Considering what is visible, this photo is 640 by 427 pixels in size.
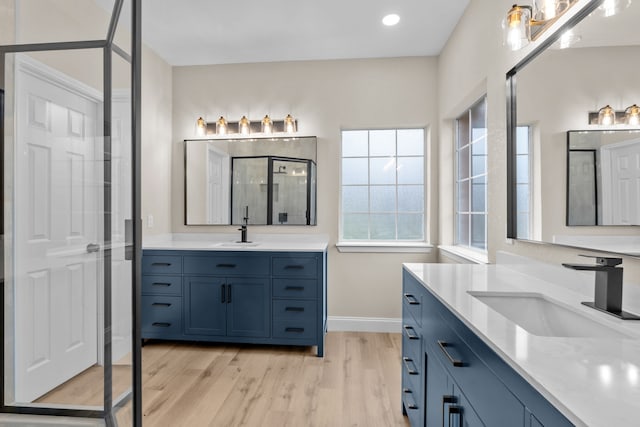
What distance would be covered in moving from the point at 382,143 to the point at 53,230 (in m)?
2.87

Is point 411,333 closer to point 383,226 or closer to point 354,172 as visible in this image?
point 383,226

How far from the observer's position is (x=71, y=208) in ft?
3.46

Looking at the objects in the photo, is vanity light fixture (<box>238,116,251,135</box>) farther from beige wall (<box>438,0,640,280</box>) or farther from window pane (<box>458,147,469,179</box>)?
window pane (<box>458,147,469,179</box>)

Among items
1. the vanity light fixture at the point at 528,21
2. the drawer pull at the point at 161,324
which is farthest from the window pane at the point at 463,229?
the drawer pull at the point at 161,324

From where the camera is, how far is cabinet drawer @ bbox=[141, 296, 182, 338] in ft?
9.29

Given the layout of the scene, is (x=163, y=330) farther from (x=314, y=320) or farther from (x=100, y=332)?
(x=100, y=332)

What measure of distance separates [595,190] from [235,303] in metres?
2.47

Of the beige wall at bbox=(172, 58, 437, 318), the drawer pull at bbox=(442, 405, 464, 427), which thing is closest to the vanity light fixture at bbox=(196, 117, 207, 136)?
the beige wall at bbox=(172, 58, 437, 318)

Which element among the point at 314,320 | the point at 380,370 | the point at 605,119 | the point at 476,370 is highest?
the point at 605,119

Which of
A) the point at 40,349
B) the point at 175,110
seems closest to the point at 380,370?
the point at 40,349

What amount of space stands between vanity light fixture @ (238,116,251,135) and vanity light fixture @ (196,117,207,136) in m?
0.39

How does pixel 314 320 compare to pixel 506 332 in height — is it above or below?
below

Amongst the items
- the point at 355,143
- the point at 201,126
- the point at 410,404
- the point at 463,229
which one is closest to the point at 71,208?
the point at 410,404

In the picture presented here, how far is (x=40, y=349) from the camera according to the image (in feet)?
3.26
